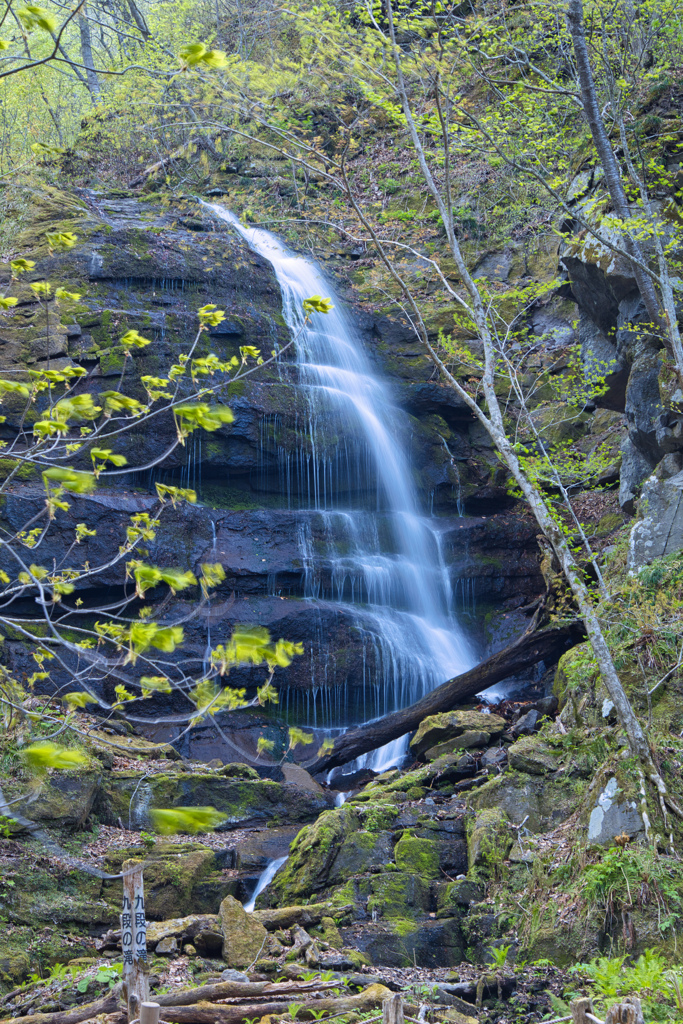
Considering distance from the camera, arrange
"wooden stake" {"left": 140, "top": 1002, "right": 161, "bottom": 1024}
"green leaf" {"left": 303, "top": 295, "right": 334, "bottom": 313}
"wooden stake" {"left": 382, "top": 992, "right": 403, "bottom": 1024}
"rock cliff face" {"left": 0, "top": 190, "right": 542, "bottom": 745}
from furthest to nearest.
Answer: "rock cliff face" {"left": 0, "top": 190, "right": 542, "bottom": 745} < "green leaf" {"left": 303, "top": 295, "right": 334, "bottom": 313} < "wooden stake" {"left": 382, "top": 992, "right": 403, "bottom": 1024} < "wooden stake" {"left": 140, "top": 1002, "right": 161, "bottom": 1024}

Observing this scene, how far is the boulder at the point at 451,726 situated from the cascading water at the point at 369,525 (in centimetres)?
157

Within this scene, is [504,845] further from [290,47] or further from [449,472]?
[290,47]

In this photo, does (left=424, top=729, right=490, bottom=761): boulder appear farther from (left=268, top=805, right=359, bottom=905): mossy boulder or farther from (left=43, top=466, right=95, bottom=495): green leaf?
(left=43, top=466, right=95, bottom=495): green leaf

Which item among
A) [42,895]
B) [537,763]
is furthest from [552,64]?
[42,895]

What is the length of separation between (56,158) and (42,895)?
63.7 feet

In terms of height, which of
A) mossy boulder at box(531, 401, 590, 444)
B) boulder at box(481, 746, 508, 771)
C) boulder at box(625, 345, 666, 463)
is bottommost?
boulder at box(481, 746, 508, 771)

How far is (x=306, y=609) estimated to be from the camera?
13.0 meters

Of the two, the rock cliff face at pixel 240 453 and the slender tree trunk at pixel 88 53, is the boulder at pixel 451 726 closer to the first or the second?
the rock cliff face at pixel 240 453

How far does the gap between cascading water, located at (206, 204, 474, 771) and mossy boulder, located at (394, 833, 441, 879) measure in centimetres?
410

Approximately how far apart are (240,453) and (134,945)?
36.5ft

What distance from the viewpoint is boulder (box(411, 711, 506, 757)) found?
376 inches

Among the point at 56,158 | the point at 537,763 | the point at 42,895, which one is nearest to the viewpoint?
the point at 42,895

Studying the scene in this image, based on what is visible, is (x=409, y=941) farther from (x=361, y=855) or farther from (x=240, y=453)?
(x=240, y=453)

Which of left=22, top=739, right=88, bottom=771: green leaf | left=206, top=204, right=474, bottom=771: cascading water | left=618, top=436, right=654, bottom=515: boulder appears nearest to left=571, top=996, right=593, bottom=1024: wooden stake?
left=22, top=739, right=88, bottom=771: green leaf
